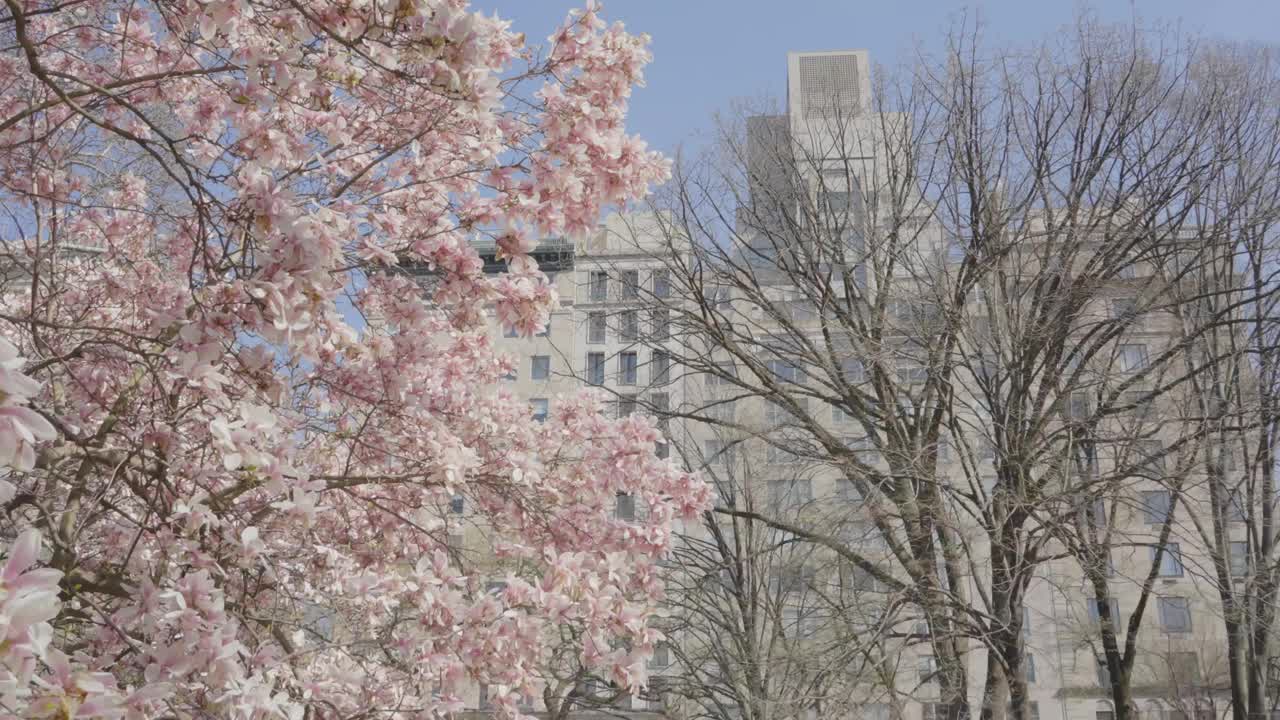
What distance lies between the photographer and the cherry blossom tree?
2723mm

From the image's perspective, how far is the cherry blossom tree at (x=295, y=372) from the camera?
107 inches

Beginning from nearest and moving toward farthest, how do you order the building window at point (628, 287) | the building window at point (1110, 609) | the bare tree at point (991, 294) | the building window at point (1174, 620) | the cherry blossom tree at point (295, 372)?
the cherry blossom tree at point (295, 372) < the bare tree at point (991, 294) < the building window at point (1110, 609) < the building window at point (628, 287) < the building window at point (1174, 620)

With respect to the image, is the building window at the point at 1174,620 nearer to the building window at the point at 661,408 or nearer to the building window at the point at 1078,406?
the building window at the point at 1078,406

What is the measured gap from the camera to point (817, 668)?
774cm

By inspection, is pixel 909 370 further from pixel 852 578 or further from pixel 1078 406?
pixel 852 578

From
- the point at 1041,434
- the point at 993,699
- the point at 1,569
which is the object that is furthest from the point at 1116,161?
the point at 1,569

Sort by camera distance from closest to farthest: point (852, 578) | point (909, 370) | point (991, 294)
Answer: point (991, 294)
point (909, 370)
point (852, 578)

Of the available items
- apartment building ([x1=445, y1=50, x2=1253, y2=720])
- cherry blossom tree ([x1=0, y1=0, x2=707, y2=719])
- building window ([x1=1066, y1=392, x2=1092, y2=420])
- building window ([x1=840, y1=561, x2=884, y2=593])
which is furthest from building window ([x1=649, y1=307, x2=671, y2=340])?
building window ([x1=1066, y1=392, x2=1092, y2=420])

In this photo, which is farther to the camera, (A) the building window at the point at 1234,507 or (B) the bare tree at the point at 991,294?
(A) the building window at the point at 1234,507

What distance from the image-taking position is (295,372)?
523 cm

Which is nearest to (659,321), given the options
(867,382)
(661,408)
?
(661,408)

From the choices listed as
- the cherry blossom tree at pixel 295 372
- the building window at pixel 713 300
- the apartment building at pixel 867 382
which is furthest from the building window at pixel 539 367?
the cherry blossom tree at pixel 295 372

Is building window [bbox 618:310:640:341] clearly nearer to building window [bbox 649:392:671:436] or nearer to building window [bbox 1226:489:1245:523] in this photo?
building window [bbox 649:392:671:436]

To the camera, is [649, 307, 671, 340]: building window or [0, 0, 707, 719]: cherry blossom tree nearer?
[0, 0, 707, 719]: cherry blossom tree
